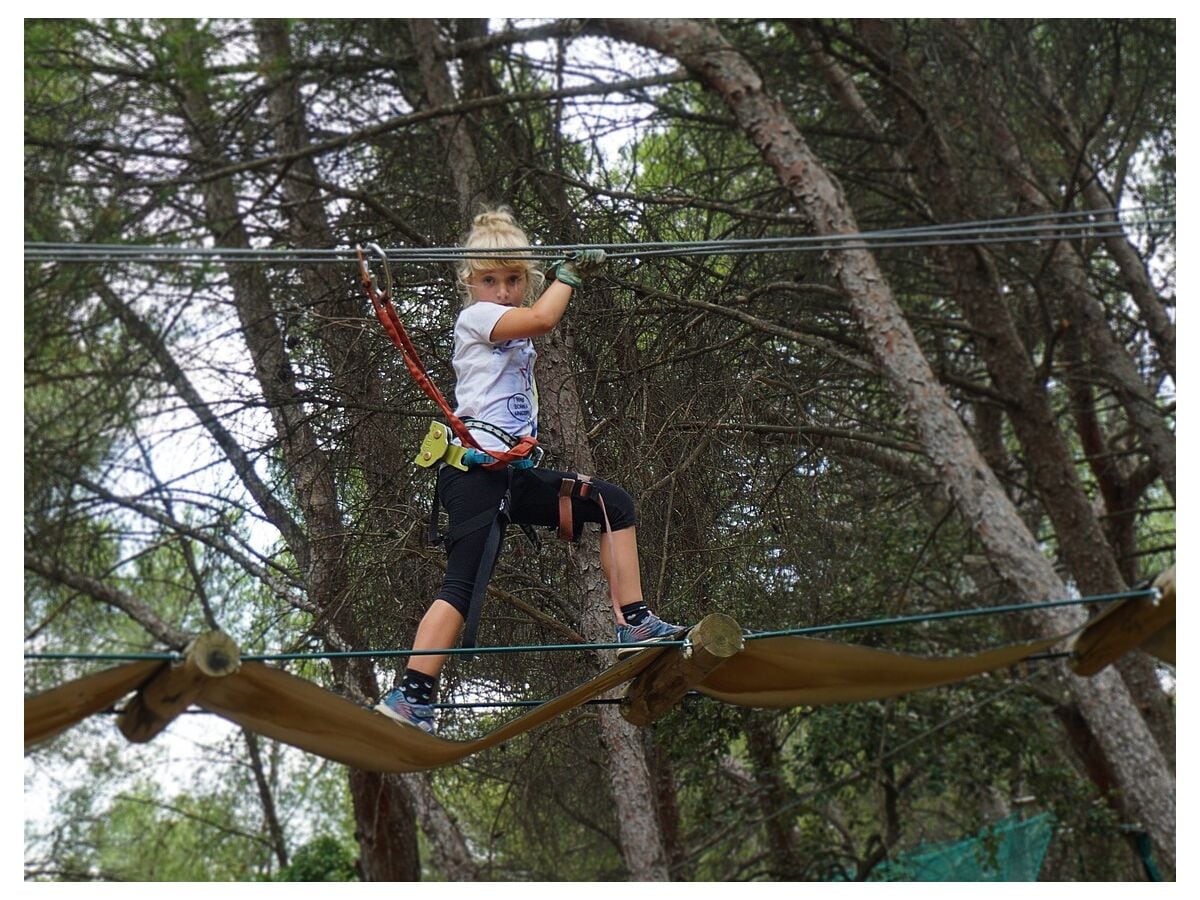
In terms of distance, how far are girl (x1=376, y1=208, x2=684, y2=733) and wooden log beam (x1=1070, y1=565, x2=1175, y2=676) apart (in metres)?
1.19

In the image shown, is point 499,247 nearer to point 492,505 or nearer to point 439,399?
point 439,399

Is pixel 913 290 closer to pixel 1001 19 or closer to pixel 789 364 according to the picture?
pixel 1001 19

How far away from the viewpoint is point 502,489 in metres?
4.10

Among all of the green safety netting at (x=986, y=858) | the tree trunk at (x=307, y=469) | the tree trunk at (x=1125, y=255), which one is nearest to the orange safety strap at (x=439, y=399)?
the tree trunk at (x=307, y=469)

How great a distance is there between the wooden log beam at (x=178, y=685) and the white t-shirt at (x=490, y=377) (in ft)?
3.57

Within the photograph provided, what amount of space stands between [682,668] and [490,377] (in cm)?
105

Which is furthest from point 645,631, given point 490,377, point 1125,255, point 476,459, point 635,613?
point 1125,255

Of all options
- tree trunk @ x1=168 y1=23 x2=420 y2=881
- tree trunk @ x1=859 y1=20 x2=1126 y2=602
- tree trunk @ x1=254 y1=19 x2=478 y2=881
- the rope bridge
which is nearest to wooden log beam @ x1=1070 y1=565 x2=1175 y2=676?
the rope bridge

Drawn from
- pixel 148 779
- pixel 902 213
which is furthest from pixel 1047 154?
pixel 148 779

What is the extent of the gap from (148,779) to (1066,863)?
27.6ft

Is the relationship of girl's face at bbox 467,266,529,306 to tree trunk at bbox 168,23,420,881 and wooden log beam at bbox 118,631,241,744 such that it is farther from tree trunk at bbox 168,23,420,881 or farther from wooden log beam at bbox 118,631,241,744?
tree trunk at bbox 168,23,420,881

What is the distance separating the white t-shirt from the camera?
13.5 feet

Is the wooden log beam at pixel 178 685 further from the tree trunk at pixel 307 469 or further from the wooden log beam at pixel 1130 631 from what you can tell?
the tree trunk at pixel 307 469

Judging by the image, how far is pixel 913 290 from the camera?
10242mm
